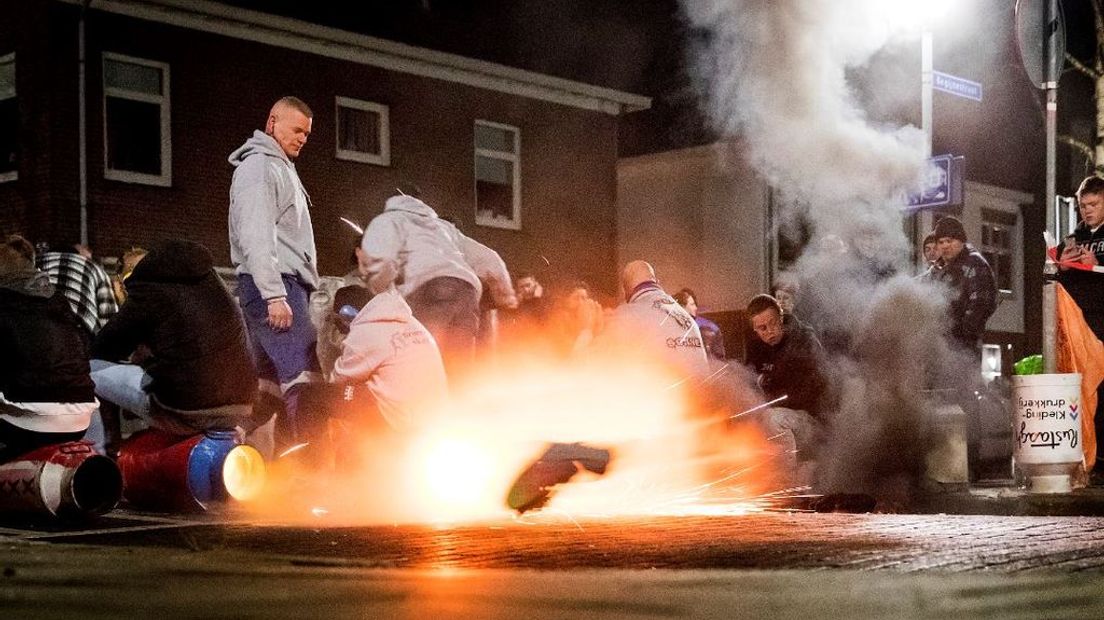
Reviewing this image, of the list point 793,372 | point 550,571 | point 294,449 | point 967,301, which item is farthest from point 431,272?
point 967,301

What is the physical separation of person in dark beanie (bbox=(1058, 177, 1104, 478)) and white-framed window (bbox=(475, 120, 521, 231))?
13.1m

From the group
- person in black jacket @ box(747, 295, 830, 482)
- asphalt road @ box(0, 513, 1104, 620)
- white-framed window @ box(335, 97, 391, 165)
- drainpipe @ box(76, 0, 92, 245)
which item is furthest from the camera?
white-framed window @ box(335, 97, 391, 165)

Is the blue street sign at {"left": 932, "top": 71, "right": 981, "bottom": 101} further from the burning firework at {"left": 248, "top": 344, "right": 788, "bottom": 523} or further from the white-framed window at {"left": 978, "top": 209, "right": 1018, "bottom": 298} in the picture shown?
the white-framed window at {"left": 978, "top": 209, "right": 1018, "bottom": 298}

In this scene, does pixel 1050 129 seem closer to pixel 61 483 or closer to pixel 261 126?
→ pixel 61 483

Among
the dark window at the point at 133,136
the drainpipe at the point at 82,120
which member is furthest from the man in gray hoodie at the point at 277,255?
the dark window at the point at 133,136

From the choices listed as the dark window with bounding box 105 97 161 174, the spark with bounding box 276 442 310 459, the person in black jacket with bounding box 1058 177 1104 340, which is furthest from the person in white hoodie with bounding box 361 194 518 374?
the dark window with bounding box 105 97 161 174

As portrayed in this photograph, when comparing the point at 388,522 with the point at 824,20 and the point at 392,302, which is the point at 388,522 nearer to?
the point at 392,302

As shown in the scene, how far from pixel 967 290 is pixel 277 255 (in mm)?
5871

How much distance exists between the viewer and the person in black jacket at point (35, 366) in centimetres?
695

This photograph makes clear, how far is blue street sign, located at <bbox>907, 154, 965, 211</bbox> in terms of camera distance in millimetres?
13578

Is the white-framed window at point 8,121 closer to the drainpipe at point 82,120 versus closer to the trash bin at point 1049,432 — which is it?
the drainpipe at point 82,120

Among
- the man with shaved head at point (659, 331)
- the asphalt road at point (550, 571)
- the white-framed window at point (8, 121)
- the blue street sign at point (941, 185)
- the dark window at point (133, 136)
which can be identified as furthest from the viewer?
the dark window at point (133, 136)

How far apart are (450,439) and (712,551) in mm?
2684

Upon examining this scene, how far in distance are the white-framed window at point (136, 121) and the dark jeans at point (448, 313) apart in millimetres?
10478
